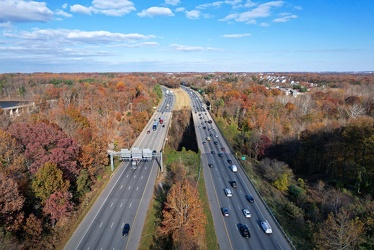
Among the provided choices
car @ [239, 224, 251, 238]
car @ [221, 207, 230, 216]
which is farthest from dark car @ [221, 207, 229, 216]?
car @ [239, 224, 251, 238]

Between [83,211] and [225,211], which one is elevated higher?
[225,211]

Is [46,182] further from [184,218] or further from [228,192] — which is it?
[228,192]

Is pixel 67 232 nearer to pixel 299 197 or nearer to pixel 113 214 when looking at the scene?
pixel 113 214

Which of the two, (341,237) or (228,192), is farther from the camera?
(228,192)

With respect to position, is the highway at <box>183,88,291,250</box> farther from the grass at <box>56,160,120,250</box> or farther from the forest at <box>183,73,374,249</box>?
the grass at <box>56,160,120,250</box>

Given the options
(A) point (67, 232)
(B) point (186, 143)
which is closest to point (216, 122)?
(B) point (186, 143)

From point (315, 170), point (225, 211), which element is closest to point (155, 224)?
Result: point (225, 211)

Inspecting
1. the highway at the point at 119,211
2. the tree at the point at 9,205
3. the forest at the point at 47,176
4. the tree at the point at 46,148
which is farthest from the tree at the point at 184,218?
the tree at the point at 46,148
